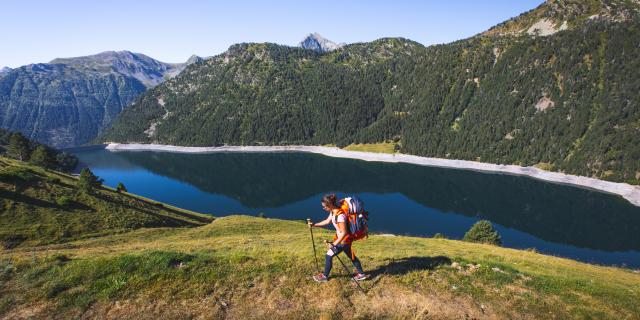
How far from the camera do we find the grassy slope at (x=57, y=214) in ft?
135

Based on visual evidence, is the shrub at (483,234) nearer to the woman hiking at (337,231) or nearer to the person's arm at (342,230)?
the woman hiking at (337,231)

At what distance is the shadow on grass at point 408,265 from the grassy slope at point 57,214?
3894 centimetres

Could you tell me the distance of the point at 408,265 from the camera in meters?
19.2

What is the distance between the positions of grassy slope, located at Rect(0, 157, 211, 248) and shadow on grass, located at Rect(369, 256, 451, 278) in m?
38.9

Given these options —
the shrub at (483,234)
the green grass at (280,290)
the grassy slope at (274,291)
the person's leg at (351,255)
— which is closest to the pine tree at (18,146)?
the grassy slope at (274,291)

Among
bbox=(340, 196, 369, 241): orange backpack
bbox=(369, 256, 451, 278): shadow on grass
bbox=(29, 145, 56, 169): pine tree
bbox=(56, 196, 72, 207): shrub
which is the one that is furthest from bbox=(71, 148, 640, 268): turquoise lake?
bbox=(340, 196, 369, 241): orange backpack

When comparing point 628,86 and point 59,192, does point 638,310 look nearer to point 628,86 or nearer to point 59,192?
point 59,192

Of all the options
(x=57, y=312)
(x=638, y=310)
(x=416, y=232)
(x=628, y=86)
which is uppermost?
(x=628, y=86)

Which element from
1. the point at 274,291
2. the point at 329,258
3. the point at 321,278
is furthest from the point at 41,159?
the point at 329,258

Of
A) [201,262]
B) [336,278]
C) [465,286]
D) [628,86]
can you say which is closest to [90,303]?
[201,262]

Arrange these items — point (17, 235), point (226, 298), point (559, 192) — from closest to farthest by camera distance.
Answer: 1. point (226, 298)
2. point (17, 235)
3. point (559, 192)

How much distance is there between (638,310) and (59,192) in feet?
209

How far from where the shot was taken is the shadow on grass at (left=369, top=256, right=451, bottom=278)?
18188mm

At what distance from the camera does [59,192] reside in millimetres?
53125
